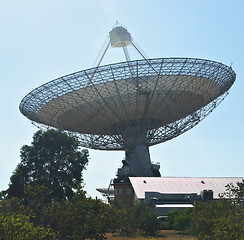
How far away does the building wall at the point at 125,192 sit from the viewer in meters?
59.7

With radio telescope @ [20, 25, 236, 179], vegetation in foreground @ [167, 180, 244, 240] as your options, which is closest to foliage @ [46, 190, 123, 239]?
vegetation in foreground @ [167, 180, 244, 240]

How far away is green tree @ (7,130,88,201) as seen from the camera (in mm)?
50625

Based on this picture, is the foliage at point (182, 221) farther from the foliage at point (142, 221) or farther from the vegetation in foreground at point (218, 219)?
the foliage at point (142, 221)

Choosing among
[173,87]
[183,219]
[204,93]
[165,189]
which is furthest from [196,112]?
[183,219]

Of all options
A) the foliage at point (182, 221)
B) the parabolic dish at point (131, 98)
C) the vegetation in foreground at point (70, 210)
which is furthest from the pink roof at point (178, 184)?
the foliage at point (182, 221)

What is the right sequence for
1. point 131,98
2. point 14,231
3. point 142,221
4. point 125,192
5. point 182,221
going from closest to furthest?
point 14,231 < point 142,221 < point 182,221 < point 131,98 < point 125,192

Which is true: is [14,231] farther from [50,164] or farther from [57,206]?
[50,164]

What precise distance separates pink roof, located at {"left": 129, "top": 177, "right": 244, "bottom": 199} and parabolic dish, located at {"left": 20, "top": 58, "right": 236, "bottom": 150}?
6809 mm

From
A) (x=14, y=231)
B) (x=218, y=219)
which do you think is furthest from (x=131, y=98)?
(x=14, y=231)

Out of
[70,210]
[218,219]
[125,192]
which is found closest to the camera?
[218,219]

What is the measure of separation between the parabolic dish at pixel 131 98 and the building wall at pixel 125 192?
735 centimetres

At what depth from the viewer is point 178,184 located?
5859cm

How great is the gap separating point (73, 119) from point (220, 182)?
88.8 ft

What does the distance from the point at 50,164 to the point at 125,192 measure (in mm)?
15206
